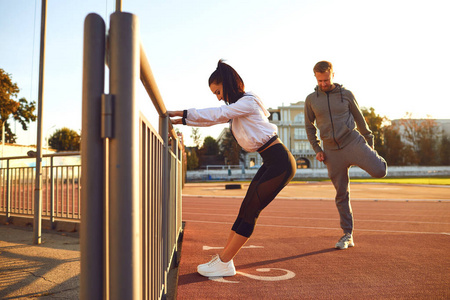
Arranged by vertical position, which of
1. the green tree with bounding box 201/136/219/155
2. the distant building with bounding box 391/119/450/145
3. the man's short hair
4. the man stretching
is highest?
the distant building with bounding box 391/119/450/145

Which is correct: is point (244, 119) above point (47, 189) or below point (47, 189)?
above

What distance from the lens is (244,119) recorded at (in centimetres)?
273

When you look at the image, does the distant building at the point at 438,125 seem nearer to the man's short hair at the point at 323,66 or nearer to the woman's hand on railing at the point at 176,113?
the man's short hair at the point at 323,66

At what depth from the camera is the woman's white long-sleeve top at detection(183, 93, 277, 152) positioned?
2445mm

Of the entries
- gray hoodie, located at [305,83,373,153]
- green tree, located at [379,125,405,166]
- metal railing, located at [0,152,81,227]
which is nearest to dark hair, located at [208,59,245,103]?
gray hoodie, located at [305,83,373,153]

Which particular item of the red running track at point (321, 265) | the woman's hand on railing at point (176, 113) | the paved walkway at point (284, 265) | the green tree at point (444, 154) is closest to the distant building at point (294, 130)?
the green tree at point (444, 154)

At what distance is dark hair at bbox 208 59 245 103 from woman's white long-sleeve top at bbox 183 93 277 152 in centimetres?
10

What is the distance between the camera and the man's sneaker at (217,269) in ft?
8.93

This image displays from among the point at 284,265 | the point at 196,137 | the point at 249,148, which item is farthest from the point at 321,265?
the point at 196,137

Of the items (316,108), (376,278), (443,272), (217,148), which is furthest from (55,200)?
(217,148)

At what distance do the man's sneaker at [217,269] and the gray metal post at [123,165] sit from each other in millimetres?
1818

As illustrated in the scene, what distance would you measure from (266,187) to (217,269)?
0.71 meters

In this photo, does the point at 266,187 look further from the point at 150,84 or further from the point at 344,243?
the point at 344,243

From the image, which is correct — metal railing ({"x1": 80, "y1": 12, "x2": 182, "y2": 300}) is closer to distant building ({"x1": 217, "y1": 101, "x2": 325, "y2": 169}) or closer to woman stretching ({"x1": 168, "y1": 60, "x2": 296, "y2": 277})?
woman stretching ({"x1": 168, "y1": 60, "x2": 296, "y2": 277})
